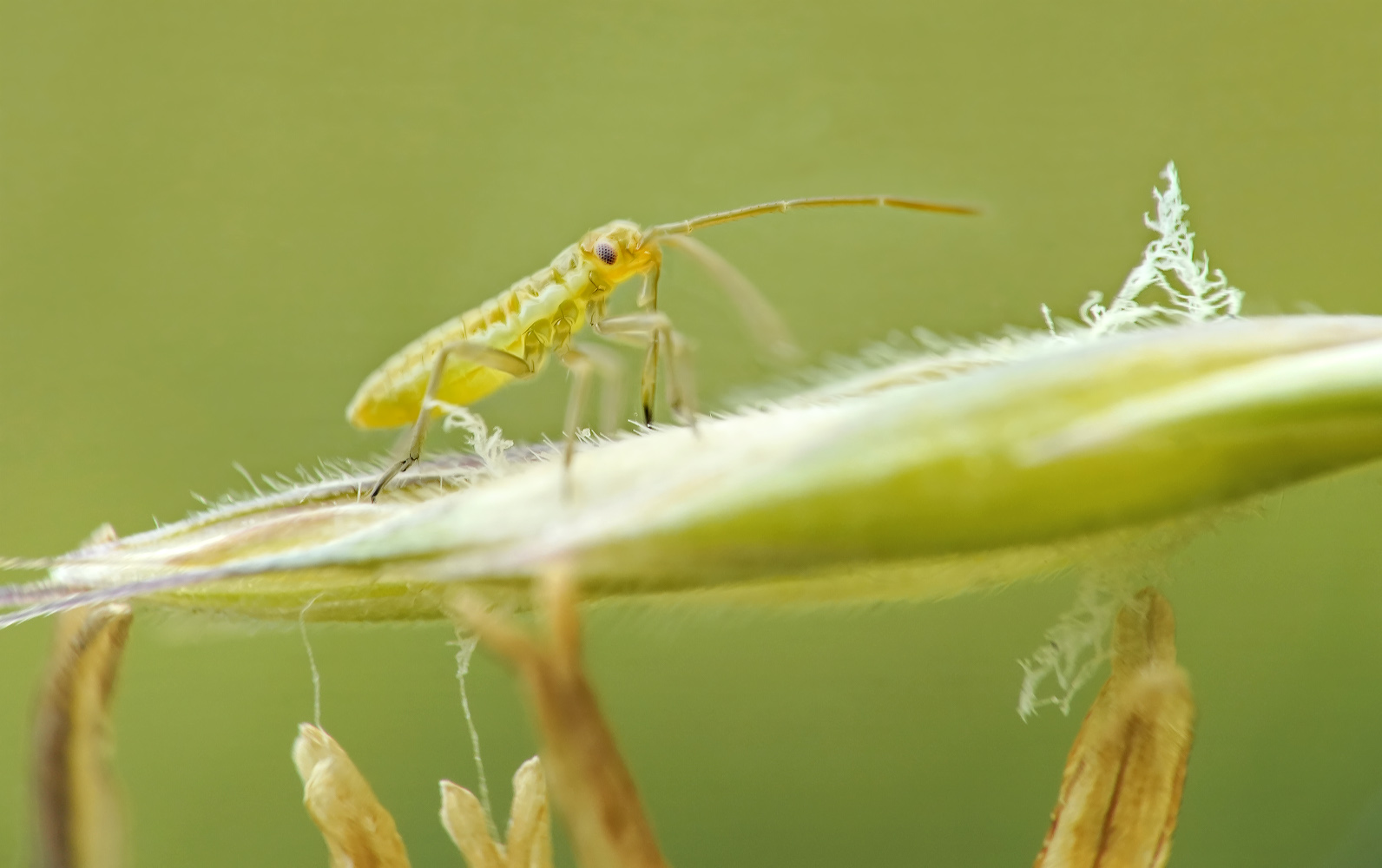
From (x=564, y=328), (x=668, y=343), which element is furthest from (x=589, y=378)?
(x=564, y=328)

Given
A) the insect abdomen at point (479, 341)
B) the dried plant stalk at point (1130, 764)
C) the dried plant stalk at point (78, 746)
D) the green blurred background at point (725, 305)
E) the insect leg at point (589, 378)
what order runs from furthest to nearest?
the green blurred background at point (725, 305)
the insect abdomen at point (479, 341)
the insect leg at point (589, 378)
the dried plant stalk at point (78, 746)
the dried plant stalk at point (1130, 764)

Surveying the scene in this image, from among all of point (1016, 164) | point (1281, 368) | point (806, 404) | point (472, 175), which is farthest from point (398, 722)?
point (1281, 368)

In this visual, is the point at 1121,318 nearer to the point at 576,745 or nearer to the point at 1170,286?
the point at 1170,286

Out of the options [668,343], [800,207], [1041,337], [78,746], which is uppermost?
[800,207]

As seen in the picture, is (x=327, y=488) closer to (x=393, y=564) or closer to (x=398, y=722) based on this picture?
(x=393, y=564)

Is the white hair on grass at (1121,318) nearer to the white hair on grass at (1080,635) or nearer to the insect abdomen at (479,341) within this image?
the white hair on grass at (1080,635)

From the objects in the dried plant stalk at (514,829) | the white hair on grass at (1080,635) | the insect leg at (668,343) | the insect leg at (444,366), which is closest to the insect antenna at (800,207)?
the insect leg at (668,343)
